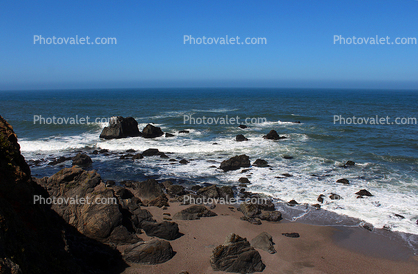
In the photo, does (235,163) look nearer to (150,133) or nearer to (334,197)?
(334,197)

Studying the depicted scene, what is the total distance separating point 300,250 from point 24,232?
29.3ft

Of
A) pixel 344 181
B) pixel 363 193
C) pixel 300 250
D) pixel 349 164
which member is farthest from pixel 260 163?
pixel 300 250

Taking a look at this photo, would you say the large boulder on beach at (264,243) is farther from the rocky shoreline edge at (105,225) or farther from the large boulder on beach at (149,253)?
the large boulder on beach at (149,253)

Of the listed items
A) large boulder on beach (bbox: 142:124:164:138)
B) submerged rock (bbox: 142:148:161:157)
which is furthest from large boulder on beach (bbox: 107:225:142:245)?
large boulder on beach (bbox: 142:124:164:138)

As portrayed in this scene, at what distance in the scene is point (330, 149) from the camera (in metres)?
26.1

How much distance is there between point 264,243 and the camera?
33.2 ft

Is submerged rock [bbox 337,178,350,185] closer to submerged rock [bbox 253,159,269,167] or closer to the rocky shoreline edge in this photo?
the rocky shoreline edge

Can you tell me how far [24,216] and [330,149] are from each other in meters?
25.5

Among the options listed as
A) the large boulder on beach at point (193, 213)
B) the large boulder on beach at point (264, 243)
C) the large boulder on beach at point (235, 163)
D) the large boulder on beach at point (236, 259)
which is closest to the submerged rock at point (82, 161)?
the large boulder on beach at point (235, 163)

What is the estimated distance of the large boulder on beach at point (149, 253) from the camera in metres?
8.66

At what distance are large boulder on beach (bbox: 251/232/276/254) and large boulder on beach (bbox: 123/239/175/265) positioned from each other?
10.4 feet

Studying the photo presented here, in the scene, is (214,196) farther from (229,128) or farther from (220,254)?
(229,128)

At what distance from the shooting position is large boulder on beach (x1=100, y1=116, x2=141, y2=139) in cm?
3139

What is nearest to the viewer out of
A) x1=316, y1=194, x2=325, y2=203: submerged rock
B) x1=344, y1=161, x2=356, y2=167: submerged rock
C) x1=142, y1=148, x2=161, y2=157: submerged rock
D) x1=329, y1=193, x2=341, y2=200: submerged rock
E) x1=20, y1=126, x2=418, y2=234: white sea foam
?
x1=20, y1=126, x2=418, y2=234: white sea foam
